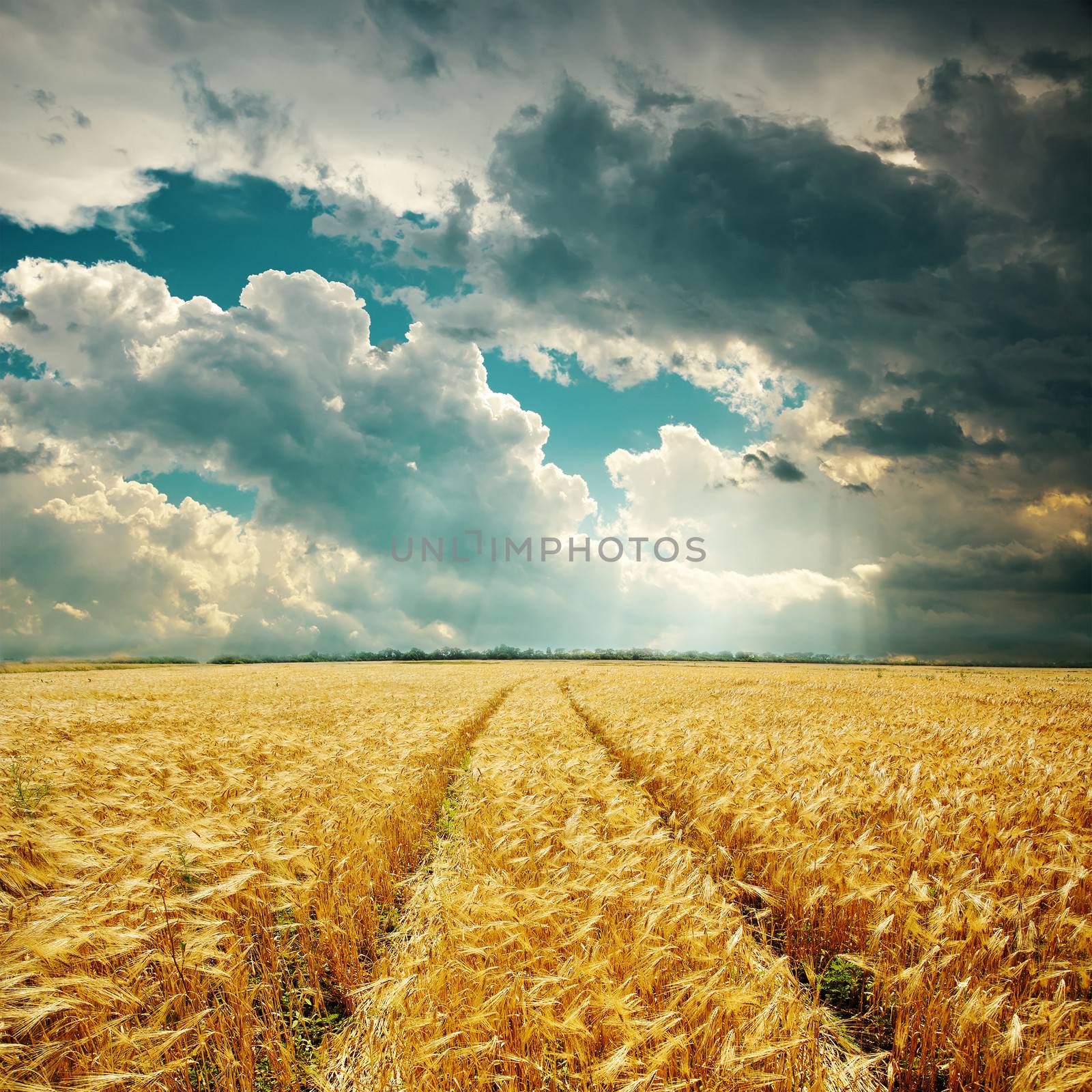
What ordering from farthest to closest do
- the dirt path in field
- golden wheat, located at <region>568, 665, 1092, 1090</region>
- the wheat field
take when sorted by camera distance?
golden wheat, located at <region>568, 665, 1092, 1090</region>, the wheat field, the dirt path in field

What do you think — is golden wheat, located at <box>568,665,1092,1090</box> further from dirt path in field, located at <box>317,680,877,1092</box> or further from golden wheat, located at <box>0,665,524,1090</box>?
golden wheat, located at <box>0,665,524,1090</box>

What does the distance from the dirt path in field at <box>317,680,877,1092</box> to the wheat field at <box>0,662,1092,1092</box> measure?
22mm

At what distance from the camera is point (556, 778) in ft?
23.1

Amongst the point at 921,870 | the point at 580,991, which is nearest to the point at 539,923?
the point at 580,991

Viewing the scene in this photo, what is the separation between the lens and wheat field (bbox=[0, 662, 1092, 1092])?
8.81 feet

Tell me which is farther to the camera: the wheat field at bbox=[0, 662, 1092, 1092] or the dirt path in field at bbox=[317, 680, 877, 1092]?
the wheat field at bbox=[0, 662, 1092, 1092]

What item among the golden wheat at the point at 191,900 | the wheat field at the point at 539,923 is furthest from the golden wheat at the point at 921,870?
the golden wheat at the point at 191,900

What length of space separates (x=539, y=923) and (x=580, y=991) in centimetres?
60

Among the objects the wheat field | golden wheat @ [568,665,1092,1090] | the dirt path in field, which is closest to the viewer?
the dirt path in field

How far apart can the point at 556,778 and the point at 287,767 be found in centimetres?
392

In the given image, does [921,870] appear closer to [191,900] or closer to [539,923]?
[539,923]

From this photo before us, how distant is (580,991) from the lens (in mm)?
2898

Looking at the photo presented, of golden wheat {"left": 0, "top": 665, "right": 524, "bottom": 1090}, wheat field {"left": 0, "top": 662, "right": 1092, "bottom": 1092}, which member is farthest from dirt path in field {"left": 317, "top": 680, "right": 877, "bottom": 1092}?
golden wheat {"left": 0, "top": 665, "right": 524, "bottom": 1090}

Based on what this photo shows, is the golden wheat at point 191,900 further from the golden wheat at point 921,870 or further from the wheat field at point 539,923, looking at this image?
the golden wheat at point 921,870
